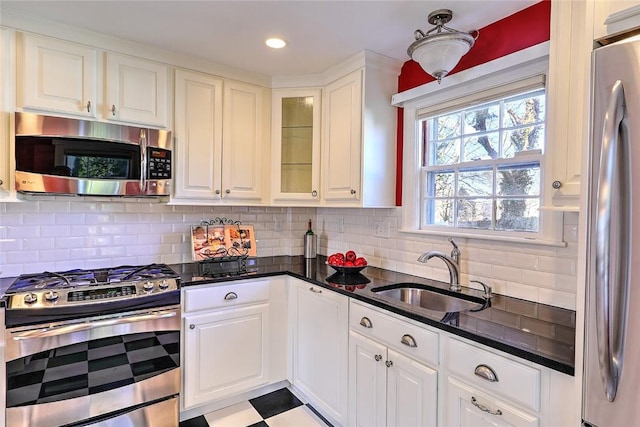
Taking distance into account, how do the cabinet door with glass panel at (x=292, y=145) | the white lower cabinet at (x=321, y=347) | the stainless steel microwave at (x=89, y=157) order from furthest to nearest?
the cabinet door with glass panel at (x=292, y=145) → the white lower cabinet at (x=321, y=347) → the stainless steel microwave at (x=89, y=157)

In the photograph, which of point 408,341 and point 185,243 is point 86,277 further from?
point 408,341

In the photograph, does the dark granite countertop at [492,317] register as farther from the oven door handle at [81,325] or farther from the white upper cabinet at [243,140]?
the white upper cabinet at [243,140]

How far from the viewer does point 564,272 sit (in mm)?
1703

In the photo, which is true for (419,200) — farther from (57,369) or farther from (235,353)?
(57,369)

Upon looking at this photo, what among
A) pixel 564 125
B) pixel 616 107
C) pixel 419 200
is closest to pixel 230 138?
pixel 419 200

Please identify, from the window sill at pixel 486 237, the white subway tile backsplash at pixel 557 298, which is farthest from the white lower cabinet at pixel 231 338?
the white subway tile backsplash at pixel 557 298

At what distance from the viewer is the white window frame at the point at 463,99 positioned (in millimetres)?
1717

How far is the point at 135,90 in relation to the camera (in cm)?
224

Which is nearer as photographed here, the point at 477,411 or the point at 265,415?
the point at 477,411

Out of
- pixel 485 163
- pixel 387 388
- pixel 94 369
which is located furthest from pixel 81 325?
pixel 485 163

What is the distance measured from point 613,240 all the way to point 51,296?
2234mm

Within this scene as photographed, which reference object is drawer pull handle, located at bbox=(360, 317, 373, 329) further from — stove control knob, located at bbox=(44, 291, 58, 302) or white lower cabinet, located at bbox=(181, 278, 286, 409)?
stove control knob, located at bbox=(44, 291, 58, 302)

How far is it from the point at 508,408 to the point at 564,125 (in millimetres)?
1049

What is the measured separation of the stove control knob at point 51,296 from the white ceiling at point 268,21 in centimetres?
141
